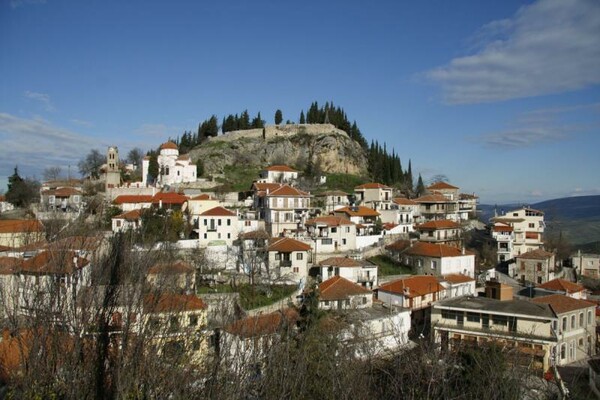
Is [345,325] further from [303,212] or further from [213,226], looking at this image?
[303,212]

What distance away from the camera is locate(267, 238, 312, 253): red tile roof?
1193 inches

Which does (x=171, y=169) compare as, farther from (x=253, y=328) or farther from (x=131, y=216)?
(x=253, y=328)

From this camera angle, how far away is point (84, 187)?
5006 centimetres

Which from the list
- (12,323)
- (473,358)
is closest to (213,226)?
(473,358)

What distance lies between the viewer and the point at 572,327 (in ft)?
81.5

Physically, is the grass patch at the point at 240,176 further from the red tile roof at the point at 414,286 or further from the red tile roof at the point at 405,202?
the red tile roof at the point at 414,286

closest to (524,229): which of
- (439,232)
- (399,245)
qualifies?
(439,232)

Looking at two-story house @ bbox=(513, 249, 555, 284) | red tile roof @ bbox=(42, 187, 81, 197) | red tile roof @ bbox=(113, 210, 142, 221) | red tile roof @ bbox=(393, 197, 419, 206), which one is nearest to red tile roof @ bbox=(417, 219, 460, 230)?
two-story house @ bbox=(513, 249, 555, 284)

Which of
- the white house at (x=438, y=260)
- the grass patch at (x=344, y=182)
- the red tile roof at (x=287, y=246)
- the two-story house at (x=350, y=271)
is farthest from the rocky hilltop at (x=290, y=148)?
the two-story house at (x=350, y=271)

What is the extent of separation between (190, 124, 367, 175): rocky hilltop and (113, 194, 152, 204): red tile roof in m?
20.3

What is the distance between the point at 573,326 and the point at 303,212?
21748mm

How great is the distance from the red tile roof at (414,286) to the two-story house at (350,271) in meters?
0.96

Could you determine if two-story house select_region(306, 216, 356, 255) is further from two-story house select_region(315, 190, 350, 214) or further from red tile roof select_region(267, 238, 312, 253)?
two-story house select_region(315, 190, 350, 214)

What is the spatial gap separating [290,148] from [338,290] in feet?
146
